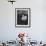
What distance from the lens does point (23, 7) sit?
4750 millimetres

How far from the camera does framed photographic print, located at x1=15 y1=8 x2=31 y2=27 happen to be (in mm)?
4759

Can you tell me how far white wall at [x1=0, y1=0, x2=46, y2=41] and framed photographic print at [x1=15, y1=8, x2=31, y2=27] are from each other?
4.3 inches

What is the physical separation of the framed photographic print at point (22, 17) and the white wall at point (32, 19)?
11cm

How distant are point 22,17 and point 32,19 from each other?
1.21ft

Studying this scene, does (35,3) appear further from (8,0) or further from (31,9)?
(8,0)

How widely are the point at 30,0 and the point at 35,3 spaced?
21 centimetres

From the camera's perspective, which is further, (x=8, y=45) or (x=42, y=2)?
(x=42, y=2)

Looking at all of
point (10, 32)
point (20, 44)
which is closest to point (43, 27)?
point (10, 32)

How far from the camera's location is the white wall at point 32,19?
4.74 m

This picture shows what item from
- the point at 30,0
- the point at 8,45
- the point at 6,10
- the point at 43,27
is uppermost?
the point at 30,0

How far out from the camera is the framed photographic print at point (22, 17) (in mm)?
4759

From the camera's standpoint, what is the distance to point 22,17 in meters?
4.80

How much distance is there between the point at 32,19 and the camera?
15.6ft

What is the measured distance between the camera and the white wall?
4742 mm
